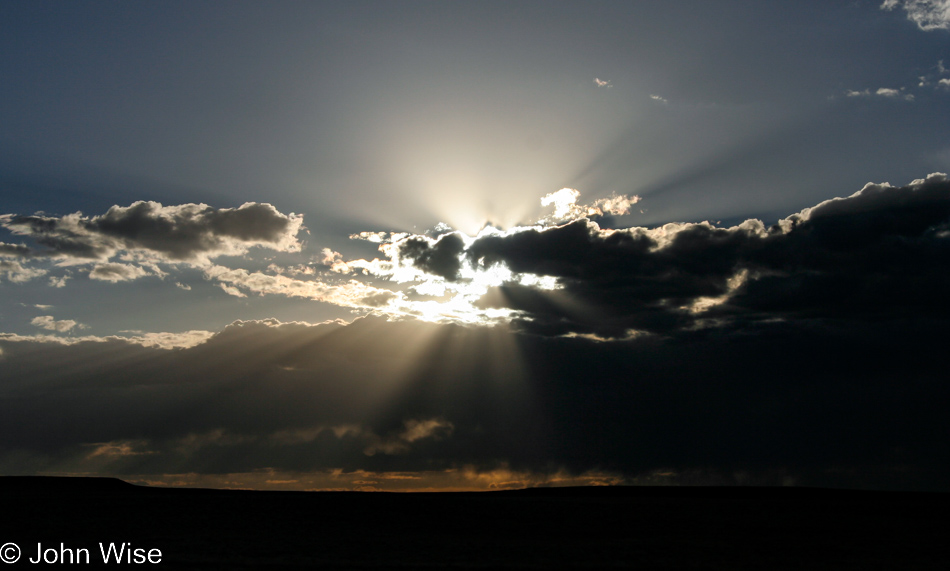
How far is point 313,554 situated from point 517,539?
1337 centimetres

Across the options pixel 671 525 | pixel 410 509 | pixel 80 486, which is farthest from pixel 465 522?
pixel 80 486

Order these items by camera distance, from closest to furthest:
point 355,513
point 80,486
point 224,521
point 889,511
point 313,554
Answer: point 313,554 → point 224,521 → point 355,513 → point 889,511 → point 80,486

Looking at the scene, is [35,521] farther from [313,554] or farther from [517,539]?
[517,539]

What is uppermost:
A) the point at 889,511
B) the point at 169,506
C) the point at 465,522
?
the point at 169,506

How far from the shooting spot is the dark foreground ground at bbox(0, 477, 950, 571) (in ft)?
101

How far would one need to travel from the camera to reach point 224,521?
42.2 meters

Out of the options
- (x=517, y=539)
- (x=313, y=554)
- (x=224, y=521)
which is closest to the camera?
(x=313, y=554)

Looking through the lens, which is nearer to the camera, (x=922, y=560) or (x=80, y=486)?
(x=922, y=560)

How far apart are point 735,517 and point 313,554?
113 feet

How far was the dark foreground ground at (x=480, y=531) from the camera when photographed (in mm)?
30688

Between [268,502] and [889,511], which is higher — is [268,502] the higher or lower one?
the higher one

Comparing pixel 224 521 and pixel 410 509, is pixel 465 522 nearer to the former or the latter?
pixel 410 509

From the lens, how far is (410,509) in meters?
51.8

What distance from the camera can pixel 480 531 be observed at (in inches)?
1684
